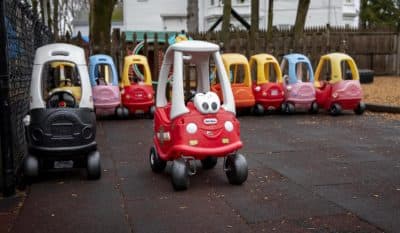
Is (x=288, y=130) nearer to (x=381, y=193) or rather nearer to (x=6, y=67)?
(x=381, y=193)

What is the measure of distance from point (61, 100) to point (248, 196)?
9.64 ft

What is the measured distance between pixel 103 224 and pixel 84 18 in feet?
Answer: 198

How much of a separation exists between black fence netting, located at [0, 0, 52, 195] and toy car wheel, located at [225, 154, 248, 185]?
2.52m

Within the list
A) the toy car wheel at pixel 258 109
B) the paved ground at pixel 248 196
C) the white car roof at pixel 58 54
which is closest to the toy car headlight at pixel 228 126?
the paved ground at pixel 248 196

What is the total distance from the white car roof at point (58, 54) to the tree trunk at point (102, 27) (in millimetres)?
8061

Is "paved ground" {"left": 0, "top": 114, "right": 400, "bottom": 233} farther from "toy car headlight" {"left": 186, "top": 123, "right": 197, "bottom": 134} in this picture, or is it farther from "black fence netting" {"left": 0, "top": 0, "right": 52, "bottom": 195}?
"toy car headlight" {"left": 186, "top": 123, "right": 197, "bottom": 134}

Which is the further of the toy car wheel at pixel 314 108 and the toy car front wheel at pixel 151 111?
the toy car wheel at pixel 314 108

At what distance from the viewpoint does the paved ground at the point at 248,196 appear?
4898 mm

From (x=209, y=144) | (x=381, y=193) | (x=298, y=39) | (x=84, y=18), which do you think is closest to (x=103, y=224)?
(x=209, y=144)

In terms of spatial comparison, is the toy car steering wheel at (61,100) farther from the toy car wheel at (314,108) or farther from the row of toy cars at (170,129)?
the toy car wheel at (314,108)

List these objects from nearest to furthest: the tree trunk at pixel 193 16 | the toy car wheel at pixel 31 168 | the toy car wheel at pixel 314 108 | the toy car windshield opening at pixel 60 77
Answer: the toy car wheel at pixel 31 168
the toy car windshield opening at pixel 60 77
the toy car wheel at pixel 314 108
the tree trunk at pixel 193 16

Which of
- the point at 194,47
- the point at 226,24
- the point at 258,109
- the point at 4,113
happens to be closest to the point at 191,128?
the point at 194,47

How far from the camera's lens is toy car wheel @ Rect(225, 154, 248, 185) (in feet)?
20.4

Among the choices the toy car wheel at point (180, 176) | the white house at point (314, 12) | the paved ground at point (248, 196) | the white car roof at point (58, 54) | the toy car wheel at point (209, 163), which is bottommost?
the paved ground at point (248, 196)
